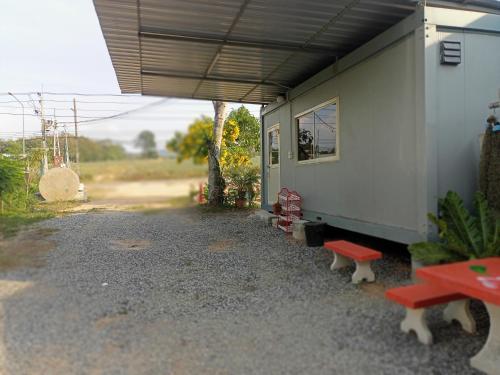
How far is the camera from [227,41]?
5.50 m

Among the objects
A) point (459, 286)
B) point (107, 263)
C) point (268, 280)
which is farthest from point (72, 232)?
point (459, 286)

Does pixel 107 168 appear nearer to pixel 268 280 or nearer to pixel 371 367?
pixel 371 367

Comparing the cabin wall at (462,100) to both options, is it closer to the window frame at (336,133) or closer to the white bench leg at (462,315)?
the white bench leg at (462,315)

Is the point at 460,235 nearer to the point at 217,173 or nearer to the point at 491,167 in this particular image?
the point at 491,167

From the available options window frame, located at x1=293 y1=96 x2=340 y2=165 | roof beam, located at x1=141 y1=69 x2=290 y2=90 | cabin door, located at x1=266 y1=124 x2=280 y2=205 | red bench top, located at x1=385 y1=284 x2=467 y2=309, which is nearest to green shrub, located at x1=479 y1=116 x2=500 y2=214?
red bench top, located at x1=385 y1=284 x2=467 y2=309

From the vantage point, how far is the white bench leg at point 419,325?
2.96 metres

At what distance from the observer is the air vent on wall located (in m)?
4.27

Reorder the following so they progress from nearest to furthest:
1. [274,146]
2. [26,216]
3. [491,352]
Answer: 1. [491,352]
2. [26,216]
3. [274,146]

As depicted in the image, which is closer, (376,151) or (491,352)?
(491,352)

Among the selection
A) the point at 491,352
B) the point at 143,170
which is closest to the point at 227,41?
the point at 143,170

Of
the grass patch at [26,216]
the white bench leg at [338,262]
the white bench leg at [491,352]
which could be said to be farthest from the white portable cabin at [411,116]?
the grass patch at [26,216]

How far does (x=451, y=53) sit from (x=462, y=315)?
2784 millimetres

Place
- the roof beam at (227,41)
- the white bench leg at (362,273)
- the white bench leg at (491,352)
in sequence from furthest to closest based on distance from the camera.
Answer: the roof beam at (227,41)
the white bench leg at (362,273)
the white bench leg at (491,352)

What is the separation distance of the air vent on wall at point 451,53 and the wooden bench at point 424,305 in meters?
2.54
